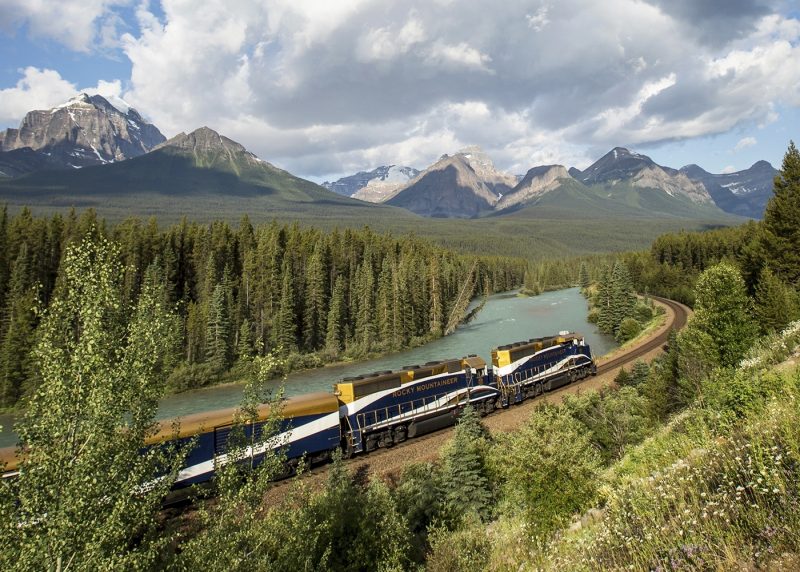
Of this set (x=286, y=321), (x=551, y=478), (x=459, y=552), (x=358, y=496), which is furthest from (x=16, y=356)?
(x=551, y=478)

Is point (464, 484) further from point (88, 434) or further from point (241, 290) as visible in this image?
point (241, 290)

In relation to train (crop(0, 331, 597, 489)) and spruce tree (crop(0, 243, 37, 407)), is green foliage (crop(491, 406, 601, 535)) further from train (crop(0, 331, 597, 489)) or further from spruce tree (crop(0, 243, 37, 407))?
spruce tree (crop(0, 243, 37, 407))

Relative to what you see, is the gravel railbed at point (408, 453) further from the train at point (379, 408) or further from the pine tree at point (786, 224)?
the pine tree at point (786, 224)

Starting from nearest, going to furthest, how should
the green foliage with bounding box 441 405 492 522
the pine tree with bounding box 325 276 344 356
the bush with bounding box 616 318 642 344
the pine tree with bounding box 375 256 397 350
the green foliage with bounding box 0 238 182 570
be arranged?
1. the green foliage with bounding box 0 238 182 570
2. the green foliage with bounding box 441 405 492 522
3. the bush with bounding box 616 318 642 344
4. the pine tree with bounding box 325 276 344 356
5. the pine tree with bounding box 375 256 397 350

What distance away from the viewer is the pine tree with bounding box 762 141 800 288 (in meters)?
45.0

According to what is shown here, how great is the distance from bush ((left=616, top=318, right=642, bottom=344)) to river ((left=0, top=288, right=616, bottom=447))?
208 cm

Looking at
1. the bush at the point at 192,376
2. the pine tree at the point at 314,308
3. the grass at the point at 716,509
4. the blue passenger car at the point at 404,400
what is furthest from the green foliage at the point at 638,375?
the bush at the point at 192,376

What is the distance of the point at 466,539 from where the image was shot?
45.2ft

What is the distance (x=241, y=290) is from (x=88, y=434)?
6416 centimetres

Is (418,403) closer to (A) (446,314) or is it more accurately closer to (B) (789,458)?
(B) (789,458)

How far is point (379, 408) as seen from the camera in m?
27.1

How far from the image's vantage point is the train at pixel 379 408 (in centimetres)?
1998

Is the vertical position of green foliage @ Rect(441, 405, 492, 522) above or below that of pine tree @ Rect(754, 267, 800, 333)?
below

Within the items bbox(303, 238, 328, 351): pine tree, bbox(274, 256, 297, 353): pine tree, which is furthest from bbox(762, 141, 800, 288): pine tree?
bbox(274, 256, 297, 353): pine tree
